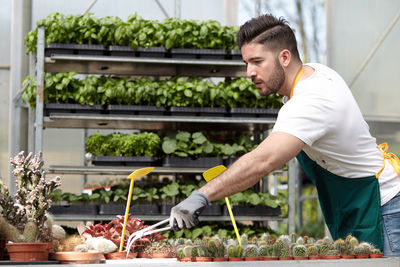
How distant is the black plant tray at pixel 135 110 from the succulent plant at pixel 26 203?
9.95 feet

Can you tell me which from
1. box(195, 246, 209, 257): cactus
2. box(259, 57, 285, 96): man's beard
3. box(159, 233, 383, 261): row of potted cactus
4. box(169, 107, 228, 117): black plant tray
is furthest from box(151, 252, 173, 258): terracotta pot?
box(169, 107, 228, 117): black plant tray

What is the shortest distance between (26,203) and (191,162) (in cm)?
Answer: 325

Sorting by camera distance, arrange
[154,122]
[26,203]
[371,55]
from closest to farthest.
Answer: [26,203], [154,122], [371,55]

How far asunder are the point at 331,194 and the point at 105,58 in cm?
299

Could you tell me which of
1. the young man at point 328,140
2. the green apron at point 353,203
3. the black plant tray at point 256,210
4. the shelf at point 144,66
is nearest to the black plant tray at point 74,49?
the shelf at point 144,66

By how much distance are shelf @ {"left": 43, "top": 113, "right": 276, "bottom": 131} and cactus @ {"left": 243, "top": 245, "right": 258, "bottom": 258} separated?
3.02 meters

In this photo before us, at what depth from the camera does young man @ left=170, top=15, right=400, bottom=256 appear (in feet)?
6.76

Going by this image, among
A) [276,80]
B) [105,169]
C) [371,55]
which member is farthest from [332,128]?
[371,55]

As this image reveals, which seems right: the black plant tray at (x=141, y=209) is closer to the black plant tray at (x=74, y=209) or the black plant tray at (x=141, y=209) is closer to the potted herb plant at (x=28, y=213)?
the black plant tray at (x=74, y=209)

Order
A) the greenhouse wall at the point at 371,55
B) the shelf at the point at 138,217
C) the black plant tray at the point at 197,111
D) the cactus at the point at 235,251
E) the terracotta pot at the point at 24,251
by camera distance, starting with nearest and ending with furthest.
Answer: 1. the terracotta pot at the point at 24,251
2. the cactus at the point at 235,251
3. the shelf at the point at 138,217
4. the black plant tray at the point at 197,111
5. the greenhouse wall at the point at 371,55

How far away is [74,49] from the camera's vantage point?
197 inches

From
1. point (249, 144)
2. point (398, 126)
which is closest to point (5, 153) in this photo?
point (249, 144)

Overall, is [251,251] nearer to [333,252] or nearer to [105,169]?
[333,252]

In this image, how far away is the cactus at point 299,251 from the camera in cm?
206
